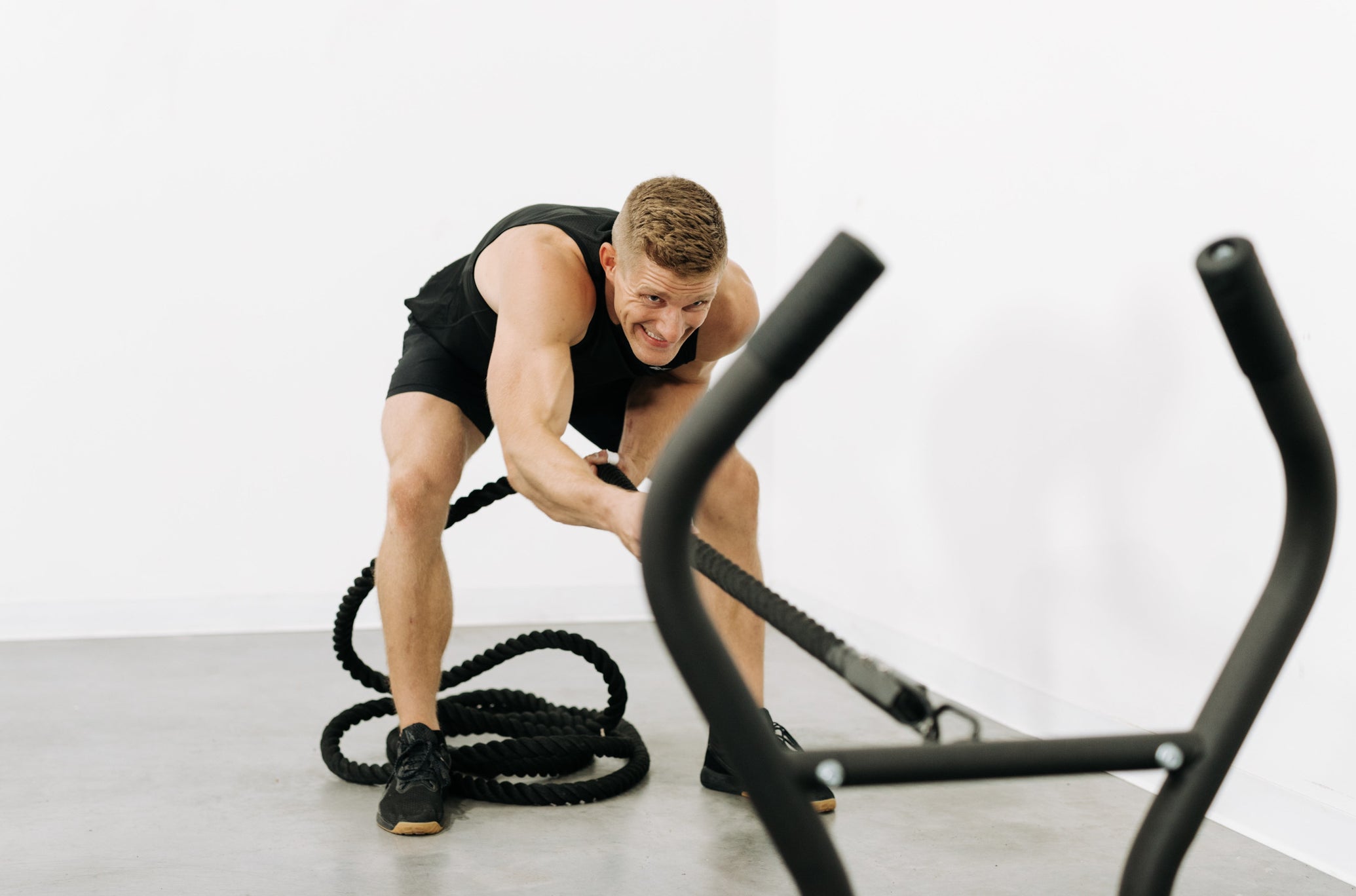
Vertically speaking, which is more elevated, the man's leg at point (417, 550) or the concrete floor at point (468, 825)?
the man's leg at point (417, 550)

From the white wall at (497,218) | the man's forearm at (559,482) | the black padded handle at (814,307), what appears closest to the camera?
the black padded handle at (814,307)

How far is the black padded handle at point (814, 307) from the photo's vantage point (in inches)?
29.3

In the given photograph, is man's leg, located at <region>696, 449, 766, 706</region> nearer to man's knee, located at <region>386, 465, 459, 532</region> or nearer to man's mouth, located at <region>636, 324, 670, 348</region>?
man's mouth, located at <region>636, 324, 670, 348</region>

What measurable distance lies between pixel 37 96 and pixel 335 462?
4.20ft

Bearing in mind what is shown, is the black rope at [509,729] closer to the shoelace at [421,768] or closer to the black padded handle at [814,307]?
the shoelace at [421,768]

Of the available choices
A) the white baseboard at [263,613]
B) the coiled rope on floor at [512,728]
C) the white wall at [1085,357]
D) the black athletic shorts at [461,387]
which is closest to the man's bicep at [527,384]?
the coiled rope on floor at [512,728]

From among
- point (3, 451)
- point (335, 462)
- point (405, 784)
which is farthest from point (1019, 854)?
point (3, 451)

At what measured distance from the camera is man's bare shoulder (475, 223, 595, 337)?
5.45 ft

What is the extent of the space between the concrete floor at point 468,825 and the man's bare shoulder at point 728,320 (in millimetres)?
761

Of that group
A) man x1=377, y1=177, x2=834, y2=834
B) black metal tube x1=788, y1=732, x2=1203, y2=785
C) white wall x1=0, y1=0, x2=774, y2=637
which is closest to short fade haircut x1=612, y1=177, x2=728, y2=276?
man x1=377, y1=177, x2=834, y2=834

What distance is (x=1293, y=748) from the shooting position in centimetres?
167

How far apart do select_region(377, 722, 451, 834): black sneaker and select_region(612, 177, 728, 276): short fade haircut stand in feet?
2.83

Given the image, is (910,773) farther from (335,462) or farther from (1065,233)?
(335,462)

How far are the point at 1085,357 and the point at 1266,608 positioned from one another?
1.24m
